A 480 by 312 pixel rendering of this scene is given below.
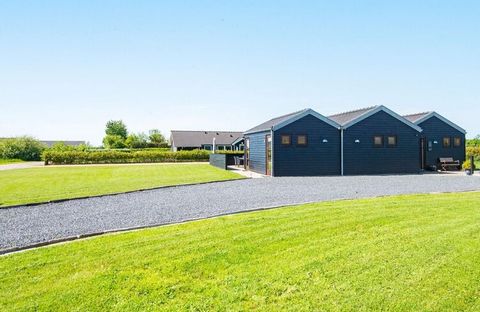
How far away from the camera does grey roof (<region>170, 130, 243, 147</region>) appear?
49.4 metres

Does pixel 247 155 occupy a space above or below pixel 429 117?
below

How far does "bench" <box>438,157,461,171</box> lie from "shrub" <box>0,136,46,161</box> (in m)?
47.7

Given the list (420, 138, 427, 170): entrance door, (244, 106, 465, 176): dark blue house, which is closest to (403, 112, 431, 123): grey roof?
(244, 106, 465, 176): dark blue house

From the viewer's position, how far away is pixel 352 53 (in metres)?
16.1

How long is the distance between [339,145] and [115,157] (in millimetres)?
25038

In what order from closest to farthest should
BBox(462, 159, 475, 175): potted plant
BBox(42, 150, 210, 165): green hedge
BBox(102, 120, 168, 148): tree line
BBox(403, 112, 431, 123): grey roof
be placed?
BBox(462, 159, 475, 175): potted plant, BBox(403, 112, 431, 123): grey roof, BBox(42, 150, 210, 165): green hedge, BBox(102, 120, 168, 148): tree line

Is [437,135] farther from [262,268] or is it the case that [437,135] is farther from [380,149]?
[262,268]

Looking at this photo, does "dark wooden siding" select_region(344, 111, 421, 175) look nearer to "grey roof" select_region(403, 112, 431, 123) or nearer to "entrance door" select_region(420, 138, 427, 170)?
"entrance door" select_region(420, 138, 427, 170)

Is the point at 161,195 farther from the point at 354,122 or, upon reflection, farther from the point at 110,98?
the point at 110,98

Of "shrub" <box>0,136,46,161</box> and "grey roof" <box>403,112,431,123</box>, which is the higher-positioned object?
"grey roof" <box>403,112,431,123</box>

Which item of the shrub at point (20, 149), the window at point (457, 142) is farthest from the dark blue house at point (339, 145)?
the shrub at point (20, 149)

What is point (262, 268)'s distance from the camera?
428 centimetres

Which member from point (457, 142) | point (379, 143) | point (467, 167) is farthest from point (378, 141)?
point (457, 142)

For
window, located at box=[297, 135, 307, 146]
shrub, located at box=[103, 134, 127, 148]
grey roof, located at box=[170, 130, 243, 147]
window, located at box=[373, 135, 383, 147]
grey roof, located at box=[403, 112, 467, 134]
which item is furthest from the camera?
shrub, located at box=[103, 134, 127, 148]
